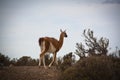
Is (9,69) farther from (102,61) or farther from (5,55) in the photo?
(102,61)

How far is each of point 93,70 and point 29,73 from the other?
6.83 ft

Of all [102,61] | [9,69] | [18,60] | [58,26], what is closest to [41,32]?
[58,26]

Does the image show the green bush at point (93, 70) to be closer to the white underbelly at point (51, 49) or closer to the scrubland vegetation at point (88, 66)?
the scrubland vegetation at point (88, 66)

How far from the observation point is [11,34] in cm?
1139

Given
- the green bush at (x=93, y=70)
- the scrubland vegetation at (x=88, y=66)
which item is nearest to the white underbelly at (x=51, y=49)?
the scrubland vegetation at (x=88, y=66)

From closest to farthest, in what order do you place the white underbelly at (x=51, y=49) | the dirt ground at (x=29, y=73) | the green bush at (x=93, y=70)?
the green bush at (x=93, y=70) → the dirt ground at (x=29, y=73) → the white underbelly at (x=51, y=49)

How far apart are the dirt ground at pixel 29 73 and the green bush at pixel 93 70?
27.5 inches

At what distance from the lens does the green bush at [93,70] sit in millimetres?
8906

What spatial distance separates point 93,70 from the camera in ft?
29.9

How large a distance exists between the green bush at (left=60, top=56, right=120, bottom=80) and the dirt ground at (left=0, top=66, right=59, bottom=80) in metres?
0.70

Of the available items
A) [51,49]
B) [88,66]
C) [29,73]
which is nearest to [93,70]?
[88,66]

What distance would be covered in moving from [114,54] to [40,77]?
9.28ft

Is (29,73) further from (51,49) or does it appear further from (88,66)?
(88,66)

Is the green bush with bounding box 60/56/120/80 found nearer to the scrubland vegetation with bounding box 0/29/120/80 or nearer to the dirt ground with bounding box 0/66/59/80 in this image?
the scrubland vegetation with bounding box 0/29/120/80
